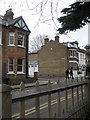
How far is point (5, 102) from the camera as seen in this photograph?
7.42 ft

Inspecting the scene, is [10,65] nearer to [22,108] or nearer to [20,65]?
[20,65]

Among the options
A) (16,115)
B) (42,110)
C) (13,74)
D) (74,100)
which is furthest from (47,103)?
(13,74)

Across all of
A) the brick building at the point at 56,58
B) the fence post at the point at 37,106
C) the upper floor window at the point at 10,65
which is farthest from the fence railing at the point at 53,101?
the brick building at the point at 56,58

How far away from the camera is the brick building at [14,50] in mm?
23247

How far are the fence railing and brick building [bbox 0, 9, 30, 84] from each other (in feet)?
58.8

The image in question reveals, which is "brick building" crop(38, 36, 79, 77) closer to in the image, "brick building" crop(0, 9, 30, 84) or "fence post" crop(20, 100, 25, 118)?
"brick building" crop(0, 9, 30, 84)

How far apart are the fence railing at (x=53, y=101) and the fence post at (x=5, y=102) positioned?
0.12 m

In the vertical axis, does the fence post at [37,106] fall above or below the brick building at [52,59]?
below

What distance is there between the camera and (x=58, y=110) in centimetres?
373

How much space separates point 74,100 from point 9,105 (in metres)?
2.63

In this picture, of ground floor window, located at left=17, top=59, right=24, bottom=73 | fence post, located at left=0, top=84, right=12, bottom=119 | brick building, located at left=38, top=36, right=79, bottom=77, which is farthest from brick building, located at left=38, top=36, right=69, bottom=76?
fence post, located at left=0, top=84, right=12, bottom=119

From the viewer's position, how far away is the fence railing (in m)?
2.65

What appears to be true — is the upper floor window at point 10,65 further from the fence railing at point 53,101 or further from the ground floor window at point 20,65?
the fence railing at point 53,101

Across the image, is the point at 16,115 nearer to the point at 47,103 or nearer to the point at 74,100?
the point at 47,103
